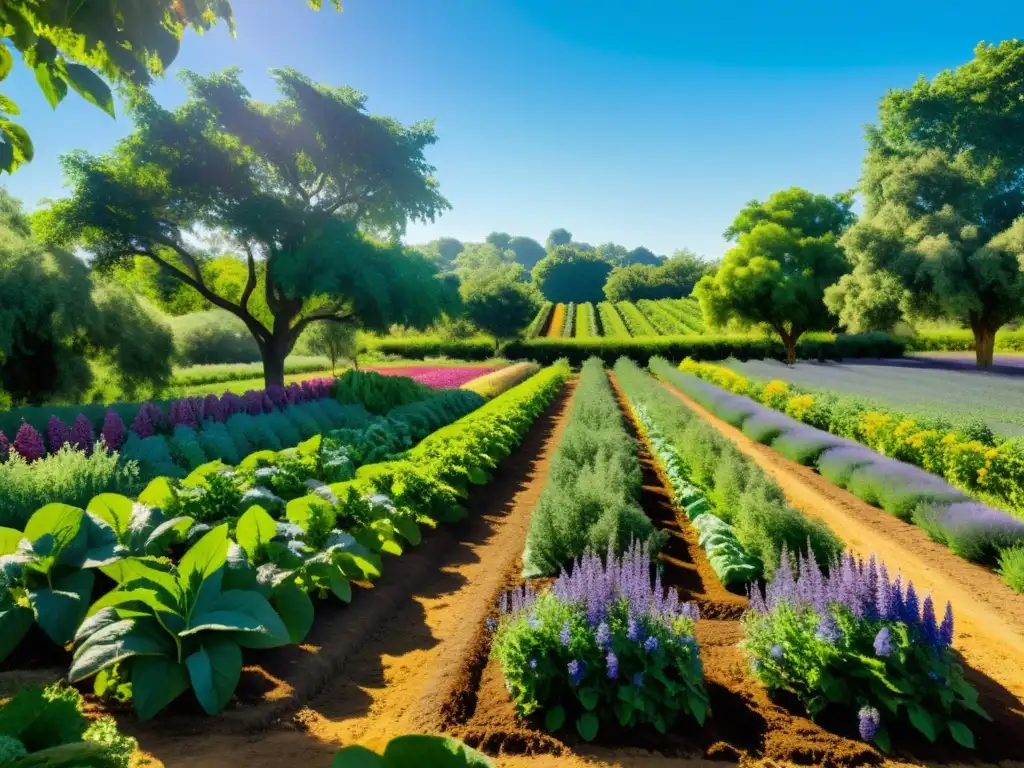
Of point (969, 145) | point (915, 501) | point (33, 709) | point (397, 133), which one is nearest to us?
point (33, 709)

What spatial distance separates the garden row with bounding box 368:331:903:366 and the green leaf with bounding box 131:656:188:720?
43.2 meters

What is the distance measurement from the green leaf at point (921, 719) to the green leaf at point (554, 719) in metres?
1.87

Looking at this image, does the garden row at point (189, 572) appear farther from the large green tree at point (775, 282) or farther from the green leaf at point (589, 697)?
the large green tree at point (775, 282)

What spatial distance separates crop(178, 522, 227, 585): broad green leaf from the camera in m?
3.51

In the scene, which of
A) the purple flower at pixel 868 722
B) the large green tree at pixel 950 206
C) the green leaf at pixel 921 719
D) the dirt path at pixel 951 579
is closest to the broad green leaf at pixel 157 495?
the purple flower at pixel 868 722

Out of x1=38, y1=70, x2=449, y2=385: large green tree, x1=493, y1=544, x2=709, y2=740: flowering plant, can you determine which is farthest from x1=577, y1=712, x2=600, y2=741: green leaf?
x1=38, y1=70, x2=449, y2=385: large green tree

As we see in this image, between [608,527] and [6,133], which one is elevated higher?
[6,133]

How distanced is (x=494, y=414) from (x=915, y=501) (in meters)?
7.82

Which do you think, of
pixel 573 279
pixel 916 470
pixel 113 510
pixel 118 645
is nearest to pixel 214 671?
pixel 118 645

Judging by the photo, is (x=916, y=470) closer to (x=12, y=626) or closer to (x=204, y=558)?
(x=204, y=558)

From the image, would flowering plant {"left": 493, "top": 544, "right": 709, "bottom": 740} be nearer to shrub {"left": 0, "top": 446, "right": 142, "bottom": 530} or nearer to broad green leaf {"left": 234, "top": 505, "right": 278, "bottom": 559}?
broad green leaf {"left": 234, "top": 505, "right": 278, "bottom": 559}

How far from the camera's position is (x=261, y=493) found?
5.49 meters

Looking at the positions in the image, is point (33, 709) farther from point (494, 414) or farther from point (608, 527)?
point (494, 414)

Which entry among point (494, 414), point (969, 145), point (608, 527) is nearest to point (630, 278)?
point (969, 145)
